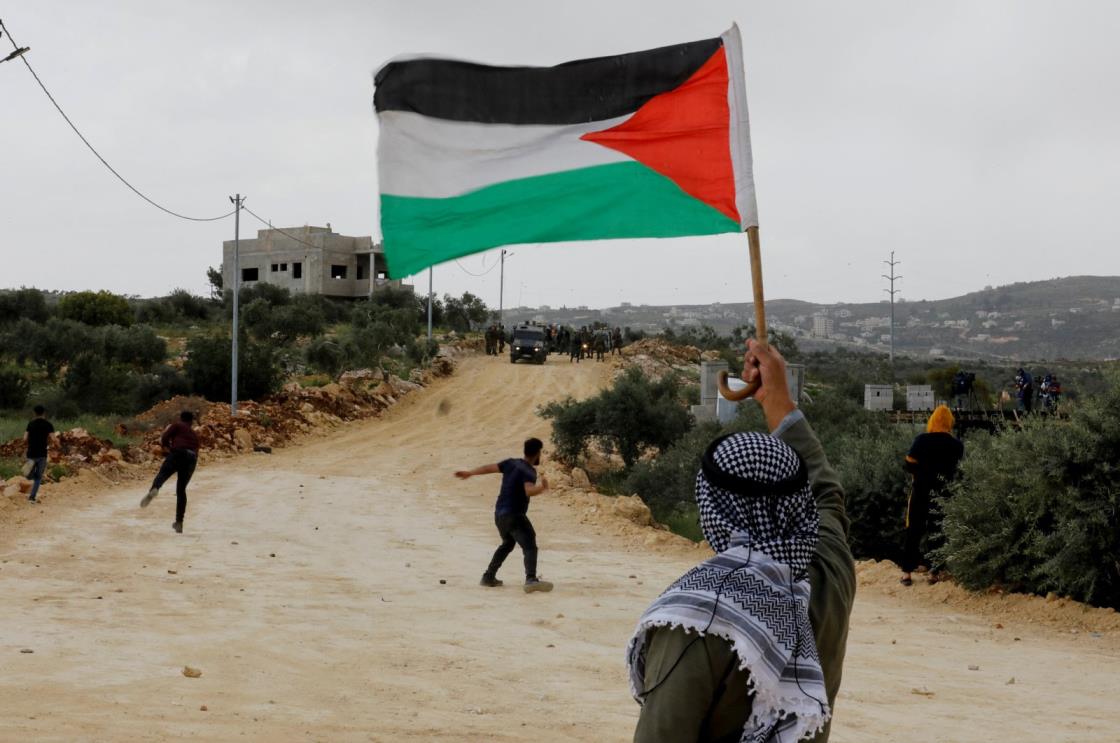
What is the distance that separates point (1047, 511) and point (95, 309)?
57298 mm

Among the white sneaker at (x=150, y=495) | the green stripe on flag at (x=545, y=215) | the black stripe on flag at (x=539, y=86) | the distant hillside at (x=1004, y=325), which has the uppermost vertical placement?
the distant hillside at (x=1004, y=325)

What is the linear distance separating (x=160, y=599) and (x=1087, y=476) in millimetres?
9219

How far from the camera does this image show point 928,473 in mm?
11977

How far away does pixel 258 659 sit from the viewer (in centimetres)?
807

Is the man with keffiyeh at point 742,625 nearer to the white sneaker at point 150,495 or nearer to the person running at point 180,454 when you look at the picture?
the person running at point 180,454

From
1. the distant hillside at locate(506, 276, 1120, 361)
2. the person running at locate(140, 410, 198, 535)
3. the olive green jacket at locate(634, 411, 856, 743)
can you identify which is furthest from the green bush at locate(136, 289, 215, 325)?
the distant hillside at locate(506, 276, 1120, 361)

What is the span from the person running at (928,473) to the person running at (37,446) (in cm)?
1275

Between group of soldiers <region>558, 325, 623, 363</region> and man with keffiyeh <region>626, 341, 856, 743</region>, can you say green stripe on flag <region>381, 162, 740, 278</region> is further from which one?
group of soldiers <region>558, 325, 623, 363</region>

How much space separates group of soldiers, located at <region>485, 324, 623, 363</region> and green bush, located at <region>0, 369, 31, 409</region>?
27.1 metres

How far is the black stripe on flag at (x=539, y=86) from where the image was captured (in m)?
5.36

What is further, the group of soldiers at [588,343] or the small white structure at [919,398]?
the group of soldiers at [588,343]

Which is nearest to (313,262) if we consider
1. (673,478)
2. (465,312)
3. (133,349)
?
(465,312)

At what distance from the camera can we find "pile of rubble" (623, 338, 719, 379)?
51031mm

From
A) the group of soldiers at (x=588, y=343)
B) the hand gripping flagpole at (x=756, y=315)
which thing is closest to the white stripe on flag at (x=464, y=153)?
the hand gripping flagpole at (x=756, y=315)
